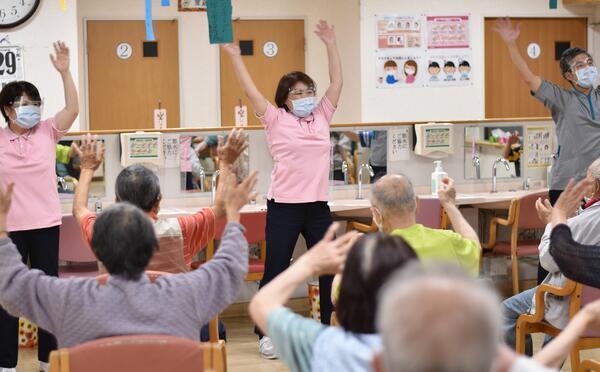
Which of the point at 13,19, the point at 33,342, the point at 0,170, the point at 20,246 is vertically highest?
the point at 13,19

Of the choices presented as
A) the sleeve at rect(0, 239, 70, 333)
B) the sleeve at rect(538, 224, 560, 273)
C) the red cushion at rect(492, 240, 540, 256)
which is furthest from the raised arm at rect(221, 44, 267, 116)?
the sleeve at rect(0, 239, 70, 333)

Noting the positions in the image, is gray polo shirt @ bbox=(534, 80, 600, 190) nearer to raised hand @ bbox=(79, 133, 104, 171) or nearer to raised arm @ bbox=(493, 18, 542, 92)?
raised arm @ bbox=(493, 18, 542, 92)

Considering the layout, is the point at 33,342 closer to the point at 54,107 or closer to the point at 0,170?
the point at 0,170

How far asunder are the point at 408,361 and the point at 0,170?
3.62m

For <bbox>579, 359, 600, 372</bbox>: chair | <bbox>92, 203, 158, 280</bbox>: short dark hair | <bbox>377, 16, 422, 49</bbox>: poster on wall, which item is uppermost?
<bbox>377, 16, 422, 49</bbox>: poster on wall

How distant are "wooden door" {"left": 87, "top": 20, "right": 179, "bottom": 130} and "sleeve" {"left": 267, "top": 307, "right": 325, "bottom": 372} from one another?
7129mm

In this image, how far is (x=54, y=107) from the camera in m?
7.29

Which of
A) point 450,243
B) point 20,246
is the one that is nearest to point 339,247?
point 450,243

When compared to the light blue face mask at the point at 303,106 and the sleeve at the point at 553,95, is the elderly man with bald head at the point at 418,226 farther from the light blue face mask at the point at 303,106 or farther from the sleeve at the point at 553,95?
the sleeve at the point at 553,95

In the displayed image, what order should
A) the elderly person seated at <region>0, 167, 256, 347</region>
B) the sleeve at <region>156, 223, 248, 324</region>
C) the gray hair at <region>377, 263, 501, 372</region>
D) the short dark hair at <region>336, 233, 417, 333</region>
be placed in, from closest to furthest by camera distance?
1. the gray hair at <region>377, 263, 501, 372</region>
2. the short dark hair at <region>336, 233, 417, 333</region>
3. the elderly person seated at <region>0, 167, 256, 347</region>
4. the sleeve at <region>156, 223, 248, 324</region>

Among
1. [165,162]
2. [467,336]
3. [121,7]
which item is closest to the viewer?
[467,336]

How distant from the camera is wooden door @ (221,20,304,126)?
30.7ft

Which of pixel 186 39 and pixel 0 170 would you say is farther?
pixel 186 39

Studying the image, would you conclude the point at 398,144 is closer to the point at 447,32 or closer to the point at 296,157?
the point at 296,157
